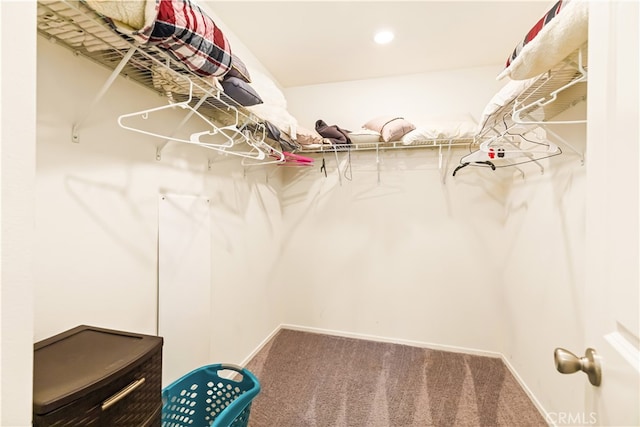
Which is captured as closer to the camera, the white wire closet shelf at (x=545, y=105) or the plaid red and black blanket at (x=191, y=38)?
the plaid red and black blanket at (x=191, y=38)

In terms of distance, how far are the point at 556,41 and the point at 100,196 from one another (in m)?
1.74

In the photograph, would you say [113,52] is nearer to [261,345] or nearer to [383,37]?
[383,37]

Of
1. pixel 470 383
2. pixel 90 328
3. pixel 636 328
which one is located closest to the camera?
pixel 636 328

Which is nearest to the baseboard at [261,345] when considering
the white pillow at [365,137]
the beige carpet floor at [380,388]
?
the beige carpet floor at [380,388]

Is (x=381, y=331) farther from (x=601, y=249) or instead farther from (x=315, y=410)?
(x=601, y=249)

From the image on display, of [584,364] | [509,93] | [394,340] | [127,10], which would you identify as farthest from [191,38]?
→ [394,340]

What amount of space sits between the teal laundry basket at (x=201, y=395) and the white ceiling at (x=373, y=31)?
2164mm

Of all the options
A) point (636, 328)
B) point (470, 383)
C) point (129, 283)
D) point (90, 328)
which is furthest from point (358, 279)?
point (636, 328)

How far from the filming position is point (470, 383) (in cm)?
203

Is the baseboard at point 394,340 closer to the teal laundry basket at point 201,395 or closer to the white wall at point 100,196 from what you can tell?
the white wall at point 100,196

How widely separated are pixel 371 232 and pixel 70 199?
2184 mm

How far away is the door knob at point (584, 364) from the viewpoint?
0.54 meters

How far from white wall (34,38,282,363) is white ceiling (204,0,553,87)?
0.94 m

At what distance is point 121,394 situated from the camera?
71 cm
